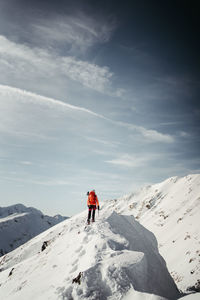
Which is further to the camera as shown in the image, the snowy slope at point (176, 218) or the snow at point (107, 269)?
the snowy slope at point (176, 218)

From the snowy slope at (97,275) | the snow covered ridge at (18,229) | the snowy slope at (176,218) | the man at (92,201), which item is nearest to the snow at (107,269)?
the snowy slope at (97,275)

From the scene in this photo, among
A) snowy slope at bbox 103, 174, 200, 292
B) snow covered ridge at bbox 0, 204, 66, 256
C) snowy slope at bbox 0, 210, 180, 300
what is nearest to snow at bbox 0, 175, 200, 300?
snowy slope at bbox 0, 210, 180, 300

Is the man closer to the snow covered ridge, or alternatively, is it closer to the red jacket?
the red jacket

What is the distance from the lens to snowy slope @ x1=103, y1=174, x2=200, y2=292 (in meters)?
15.8

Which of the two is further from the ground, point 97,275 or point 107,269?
point 107,269

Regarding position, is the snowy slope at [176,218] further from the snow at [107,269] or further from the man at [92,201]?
the man at [92,201]

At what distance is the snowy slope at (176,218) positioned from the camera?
15.8 meters

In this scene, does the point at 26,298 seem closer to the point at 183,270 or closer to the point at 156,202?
the point at 183,270

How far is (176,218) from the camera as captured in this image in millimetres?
26875

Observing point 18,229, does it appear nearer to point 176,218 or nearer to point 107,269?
point 176,218

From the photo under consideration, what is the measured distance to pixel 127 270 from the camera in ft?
24.5

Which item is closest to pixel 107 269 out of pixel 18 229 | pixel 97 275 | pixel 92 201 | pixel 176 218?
pixel 97 275

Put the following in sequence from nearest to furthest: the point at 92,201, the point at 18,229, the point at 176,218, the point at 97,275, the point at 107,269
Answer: the point at 97,275
the point at 107,269
the point at 92,201
the point at 176,218
the point at 18,229

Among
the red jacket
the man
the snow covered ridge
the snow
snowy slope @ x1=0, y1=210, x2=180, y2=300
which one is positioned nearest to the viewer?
snowy slope @ x1=0, y1=210, x2=180, y2=300
